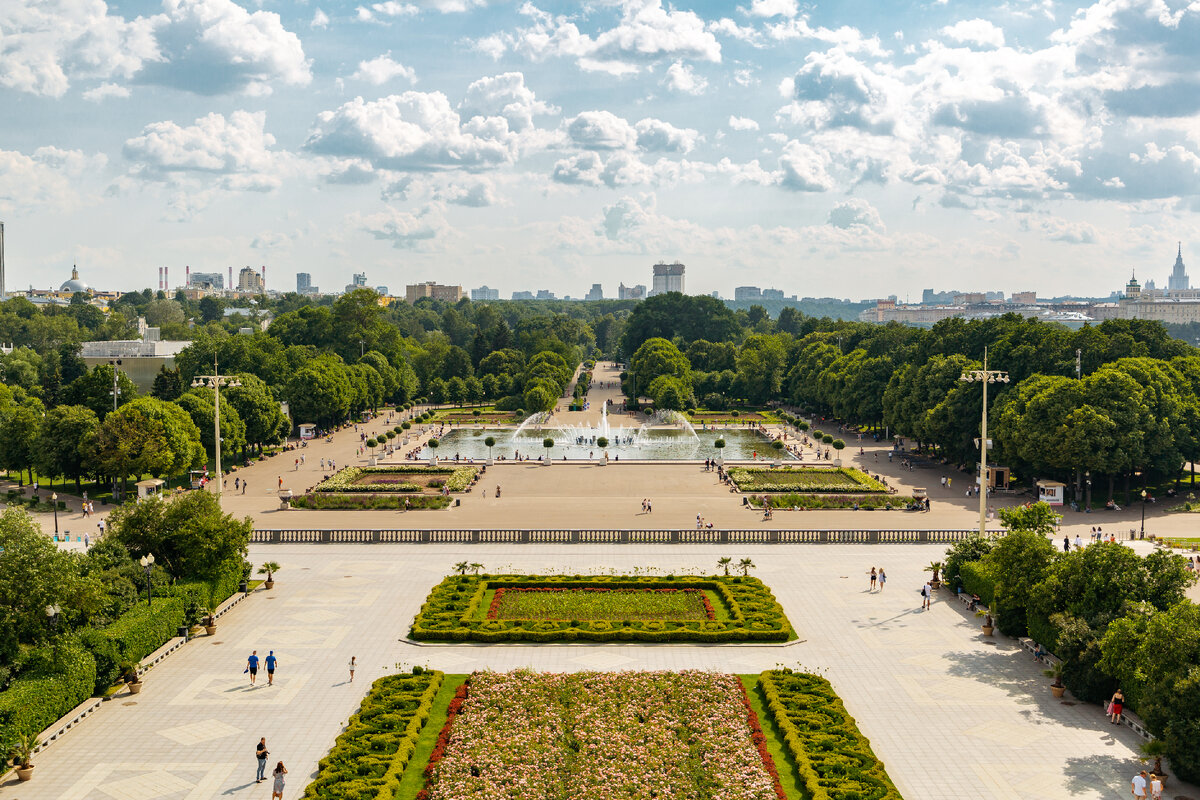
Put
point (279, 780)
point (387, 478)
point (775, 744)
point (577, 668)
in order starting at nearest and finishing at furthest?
point (279, 780) → point (775, 744) → point (577, 668) → point (387, 478)

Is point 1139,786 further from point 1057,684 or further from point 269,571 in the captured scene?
point 269,571

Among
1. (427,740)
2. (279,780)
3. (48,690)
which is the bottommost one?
(427,740)

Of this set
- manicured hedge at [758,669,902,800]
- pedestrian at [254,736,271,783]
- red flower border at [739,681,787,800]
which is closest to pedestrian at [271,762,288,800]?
pedestrian at [254,736,271,783]

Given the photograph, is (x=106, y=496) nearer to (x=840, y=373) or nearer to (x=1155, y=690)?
(x=1155, y=690)

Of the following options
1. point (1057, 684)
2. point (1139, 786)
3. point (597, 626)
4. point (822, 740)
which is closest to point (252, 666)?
point (597, 626)

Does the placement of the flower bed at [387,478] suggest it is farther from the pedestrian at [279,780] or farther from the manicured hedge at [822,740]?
the pedestrian at [279,780]

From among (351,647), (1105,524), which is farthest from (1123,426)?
(351,647)

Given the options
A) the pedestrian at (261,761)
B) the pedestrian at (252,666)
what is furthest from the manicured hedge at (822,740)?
the pedestrian at (252,666)
